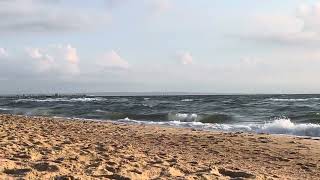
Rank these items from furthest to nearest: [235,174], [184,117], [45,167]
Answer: [184,117]
[235,174]
[45,167]

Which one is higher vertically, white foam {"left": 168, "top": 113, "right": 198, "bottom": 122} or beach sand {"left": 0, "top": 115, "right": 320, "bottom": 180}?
beach sand {"left": 0, "top": 115, "right": 320, "bottom": 180}

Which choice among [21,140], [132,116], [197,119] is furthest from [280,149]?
[132,116]

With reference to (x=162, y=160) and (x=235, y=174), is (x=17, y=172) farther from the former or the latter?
(x=235, y=174)

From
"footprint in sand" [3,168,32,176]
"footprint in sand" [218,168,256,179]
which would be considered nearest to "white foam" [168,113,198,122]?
"footprint in sand" [218,168,256,179]

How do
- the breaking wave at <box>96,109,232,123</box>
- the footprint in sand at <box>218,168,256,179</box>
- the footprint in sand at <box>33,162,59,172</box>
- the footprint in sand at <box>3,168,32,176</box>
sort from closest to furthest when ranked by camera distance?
the footprint in sand at <box>3,168,32,176</box> < the footprint in sand at <box>33,162,59,172</box> < the footprint in sand at <box>218,168,256,179</box> < the breaking wave at <box>96,109,232,123</box>

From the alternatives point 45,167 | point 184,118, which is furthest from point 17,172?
point 184,118

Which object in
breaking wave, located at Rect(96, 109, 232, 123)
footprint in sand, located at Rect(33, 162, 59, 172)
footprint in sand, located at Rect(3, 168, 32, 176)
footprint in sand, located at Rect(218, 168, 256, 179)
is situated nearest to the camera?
footprint in sand, located at Rect(3, 168, 32, 176)

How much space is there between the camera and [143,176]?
6.11m

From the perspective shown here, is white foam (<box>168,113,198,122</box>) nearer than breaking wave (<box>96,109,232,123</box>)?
No

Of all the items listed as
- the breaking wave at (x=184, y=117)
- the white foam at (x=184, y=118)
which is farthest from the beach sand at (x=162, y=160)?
the white foam at (x=184, y=118)

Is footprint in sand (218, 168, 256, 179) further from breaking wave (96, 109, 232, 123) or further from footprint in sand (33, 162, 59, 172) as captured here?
breaking wave (96, 109, 232, 123)

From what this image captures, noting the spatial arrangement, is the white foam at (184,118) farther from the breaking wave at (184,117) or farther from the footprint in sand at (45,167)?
the footprint in sand at (45,167)

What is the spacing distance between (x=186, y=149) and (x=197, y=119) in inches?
591

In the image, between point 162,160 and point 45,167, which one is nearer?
point 45,167
